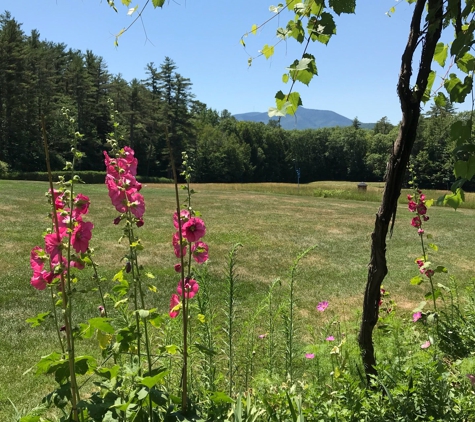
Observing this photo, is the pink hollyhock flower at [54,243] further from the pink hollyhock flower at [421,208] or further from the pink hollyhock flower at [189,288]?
the pink hollyhock flower at [421,208]

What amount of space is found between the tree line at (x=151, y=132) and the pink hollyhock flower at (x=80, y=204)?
43.8 feet

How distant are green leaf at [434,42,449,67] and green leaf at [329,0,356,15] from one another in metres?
0.97

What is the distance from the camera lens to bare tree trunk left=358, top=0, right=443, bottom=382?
1.72 m

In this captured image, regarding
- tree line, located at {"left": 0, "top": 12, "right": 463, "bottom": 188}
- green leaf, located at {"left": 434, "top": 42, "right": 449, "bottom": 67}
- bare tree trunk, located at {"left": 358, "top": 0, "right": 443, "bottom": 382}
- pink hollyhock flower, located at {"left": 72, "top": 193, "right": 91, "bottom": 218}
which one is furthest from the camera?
tree line, located at {"left": 0, "top": 12, "right": 463, "bottom": 188}

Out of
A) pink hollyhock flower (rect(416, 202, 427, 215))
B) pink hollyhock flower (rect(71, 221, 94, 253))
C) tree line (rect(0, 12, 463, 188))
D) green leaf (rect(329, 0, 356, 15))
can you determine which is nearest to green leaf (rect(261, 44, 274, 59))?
green leaf (rect(329, 0, 356, 15))

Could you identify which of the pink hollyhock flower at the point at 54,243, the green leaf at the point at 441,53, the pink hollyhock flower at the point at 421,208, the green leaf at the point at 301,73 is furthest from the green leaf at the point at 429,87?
the pink hollyhock flower at the point at 54,243

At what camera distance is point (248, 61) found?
152 cm

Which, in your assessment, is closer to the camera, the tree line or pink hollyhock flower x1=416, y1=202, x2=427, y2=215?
pink hollyhock flower x1=416, y1=202, x2=427, y2=215

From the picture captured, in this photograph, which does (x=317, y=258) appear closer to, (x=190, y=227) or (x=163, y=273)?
(x=163, y=273)

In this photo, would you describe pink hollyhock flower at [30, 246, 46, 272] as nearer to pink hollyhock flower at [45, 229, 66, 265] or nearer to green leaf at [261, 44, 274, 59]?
pink hollyhock flower at [45, 229, 66, 265]

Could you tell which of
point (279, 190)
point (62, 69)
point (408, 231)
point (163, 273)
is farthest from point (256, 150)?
point (163, 273)

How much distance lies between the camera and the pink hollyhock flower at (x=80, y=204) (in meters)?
1.23

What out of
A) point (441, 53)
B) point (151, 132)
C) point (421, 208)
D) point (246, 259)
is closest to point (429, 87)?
point (441, 53)

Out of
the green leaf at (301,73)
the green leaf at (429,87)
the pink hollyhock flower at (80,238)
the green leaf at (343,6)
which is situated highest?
the green leaf at (343,6)
